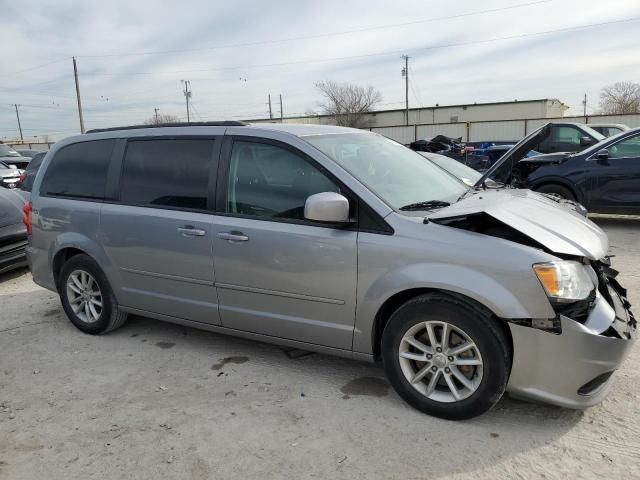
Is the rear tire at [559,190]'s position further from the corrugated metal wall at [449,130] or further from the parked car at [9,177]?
the corrugated metal wall at [449,130]

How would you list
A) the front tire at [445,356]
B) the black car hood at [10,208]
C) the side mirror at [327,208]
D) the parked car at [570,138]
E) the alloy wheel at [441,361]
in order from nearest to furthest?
1. the front tire at [445,356]
2. the alloy wheel at [441,361]
3. the side mirror at [327,208]
4. the black car hood at [10,208]
5. the parked car at [570,138]

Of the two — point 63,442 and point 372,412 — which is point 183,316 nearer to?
point 63,442

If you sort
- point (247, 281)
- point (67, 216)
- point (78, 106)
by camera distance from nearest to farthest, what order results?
point (247, 281), point (67, 216), point (78, 106)

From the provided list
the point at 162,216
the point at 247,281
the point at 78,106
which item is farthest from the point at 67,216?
the point at 78,106

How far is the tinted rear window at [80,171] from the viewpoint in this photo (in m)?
4.45

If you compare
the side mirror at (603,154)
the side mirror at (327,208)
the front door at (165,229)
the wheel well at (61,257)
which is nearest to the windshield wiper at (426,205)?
the side mirror at (327,208)

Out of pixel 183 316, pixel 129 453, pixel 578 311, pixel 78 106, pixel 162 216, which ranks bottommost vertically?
pixel 129 453

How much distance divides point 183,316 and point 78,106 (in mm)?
40419

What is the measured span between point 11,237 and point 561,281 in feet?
21.8

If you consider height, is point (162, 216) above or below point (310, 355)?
above

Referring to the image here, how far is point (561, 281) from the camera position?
2689 millimetres

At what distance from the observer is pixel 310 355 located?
4.04 metres

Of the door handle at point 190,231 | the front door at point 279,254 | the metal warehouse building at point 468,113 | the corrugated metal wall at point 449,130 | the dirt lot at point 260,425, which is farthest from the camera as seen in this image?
the metal warehouse building at point 468,113

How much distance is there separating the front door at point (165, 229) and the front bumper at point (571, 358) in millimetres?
2128
